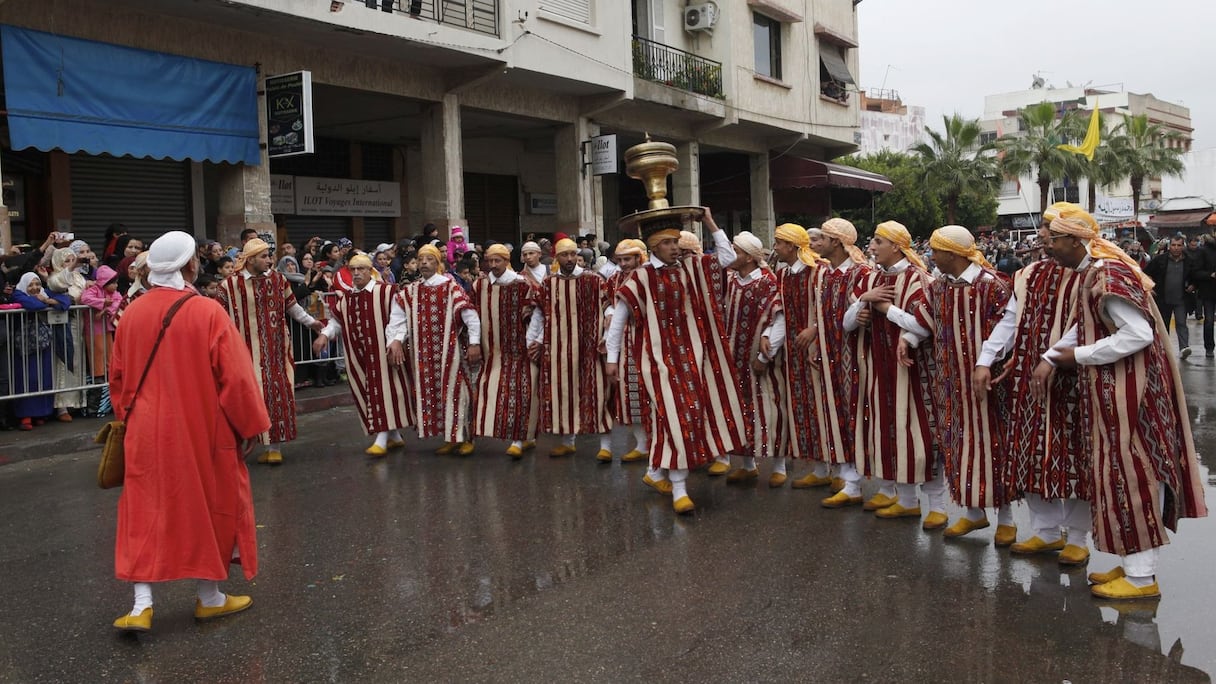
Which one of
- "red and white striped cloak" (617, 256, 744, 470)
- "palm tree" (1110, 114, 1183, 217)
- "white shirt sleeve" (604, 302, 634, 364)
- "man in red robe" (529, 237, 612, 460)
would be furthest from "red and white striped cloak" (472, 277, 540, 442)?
"palm tree" (1110, 114, 1183, 217)

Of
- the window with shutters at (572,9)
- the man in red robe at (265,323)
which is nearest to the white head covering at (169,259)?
A: the man in red robe at (265,323)

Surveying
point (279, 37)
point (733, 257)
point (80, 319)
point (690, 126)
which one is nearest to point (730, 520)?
point (733, 257)

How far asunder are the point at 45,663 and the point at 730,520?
145 inches

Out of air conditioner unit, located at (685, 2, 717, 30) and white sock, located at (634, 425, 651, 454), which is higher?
air conditioner unit, located at (685, 2, 717, 30)

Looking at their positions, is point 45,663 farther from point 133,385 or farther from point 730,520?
point 730,520

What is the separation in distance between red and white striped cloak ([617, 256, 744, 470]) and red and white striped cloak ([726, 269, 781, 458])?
1.41ft

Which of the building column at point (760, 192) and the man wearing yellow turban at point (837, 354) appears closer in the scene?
the man wearing yellow turban at point (837, 354)

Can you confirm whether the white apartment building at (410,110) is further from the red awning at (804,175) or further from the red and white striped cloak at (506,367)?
the red and white striped cloak at (506,367)

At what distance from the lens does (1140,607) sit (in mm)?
4766

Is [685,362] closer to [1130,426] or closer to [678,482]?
[678,482]

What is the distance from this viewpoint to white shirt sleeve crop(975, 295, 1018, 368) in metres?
5.42

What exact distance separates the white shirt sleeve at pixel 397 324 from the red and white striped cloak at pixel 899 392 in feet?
13.2

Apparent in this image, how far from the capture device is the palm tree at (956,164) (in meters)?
43.6

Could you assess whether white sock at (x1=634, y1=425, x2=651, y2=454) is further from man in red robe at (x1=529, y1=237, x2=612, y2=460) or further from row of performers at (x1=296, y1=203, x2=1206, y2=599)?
man in red robe at (x1=529, y1=237, x2=612, y2=460)
